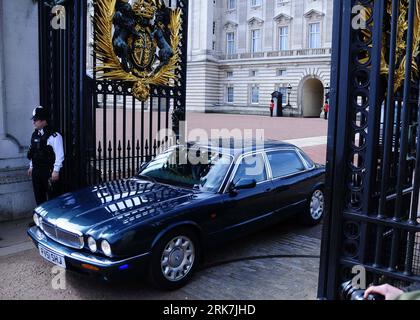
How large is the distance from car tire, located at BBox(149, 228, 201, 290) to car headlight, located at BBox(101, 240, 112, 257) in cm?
44

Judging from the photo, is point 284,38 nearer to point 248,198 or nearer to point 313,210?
point 313,210

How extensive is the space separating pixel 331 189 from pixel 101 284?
258 centimetres

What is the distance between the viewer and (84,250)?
14.2ft

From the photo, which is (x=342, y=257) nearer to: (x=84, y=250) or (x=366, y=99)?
(x=366, y=99)

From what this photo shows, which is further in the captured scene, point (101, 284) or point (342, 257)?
point (101, 284)

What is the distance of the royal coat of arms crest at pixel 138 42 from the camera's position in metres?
7.41

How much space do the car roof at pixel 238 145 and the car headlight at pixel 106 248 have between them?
2.22m

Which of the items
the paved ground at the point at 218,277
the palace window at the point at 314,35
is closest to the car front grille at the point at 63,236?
the paved ground at the point at 218,277

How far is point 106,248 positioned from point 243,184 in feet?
6.00

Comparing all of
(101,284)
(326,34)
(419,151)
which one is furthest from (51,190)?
(326,34)

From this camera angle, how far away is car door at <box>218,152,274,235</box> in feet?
17.4

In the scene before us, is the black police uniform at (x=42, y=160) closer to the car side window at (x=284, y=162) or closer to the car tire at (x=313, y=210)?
the car side window at (x=284, y=162)

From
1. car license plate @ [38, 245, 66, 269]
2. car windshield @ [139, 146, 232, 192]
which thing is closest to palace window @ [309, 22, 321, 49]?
car windshield @ [139, 146, 232, 192]

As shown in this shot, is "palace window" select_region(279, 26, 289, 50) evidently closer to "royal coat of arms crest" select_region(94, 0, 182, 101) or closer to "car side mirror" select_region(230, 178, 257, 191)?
"royal coat of arms crest" select_region(94, 0, 182, 101)
